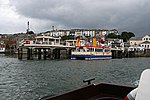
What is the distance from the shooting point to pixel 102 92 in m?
7.17

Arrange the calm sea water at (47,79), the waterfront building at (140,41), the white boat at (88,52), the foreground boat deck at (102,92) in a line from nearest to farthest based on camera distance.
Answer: the foreground boat deck at (102,92), the calm sea water at (47,79), the white boat at (88,52), the waterfront building at (140,41)

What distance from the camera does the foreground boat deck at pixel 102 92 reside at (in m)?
6.29

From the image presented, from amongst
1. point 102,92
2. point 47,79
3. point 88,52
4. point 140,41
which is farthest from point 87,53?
point 140,41

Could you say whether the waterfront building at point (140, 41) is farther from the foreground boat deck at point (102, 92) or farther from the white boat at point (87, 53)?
the foreground boat deck at point (102, 92)

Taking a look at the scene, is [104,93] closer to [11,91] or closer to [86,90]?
[86,90]

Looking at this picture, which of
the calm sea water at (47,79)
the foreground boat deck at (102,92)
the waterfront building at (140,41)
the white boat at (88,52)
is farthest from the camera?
the waterfront building at (140,41)

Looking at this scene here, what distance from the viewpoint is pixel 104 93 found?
281 inches

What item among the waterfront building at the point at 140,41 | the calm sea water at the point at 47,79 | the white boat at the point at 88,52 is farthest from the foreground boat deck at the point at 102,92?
the waterfront building at the point at 140,41

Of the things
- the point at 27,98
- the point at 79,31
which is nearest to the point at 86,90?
the point at 27,98

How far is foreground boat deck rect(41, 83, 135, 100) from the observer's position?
629 centimetres

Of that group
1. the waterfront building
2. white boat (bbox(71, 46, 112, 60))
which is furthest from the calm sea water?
the waterfront building

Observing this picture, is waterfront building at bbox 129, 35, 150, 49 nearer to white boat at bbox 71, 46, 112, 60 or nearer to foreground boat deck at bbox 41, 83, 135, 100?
white boat at bbox 71, 46, 112, 60

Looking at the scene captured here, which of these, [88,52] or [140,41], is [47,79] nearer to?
[88,52]

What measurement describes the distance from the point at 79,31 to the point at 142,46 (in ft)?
206
